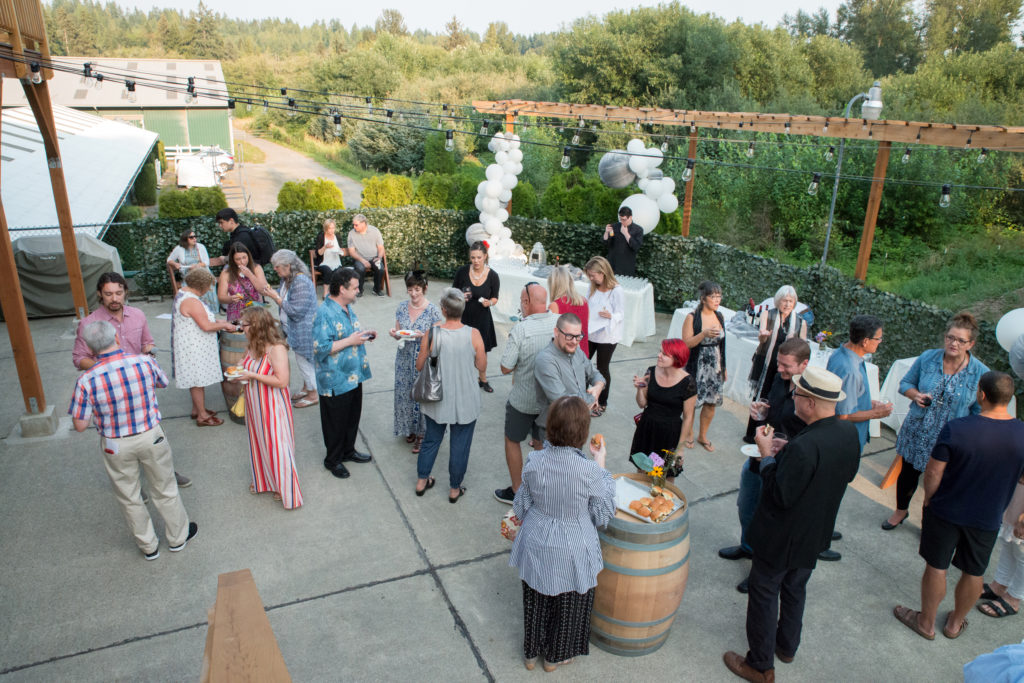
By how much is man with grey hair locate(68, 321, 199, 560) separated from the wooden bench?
6.12 ft

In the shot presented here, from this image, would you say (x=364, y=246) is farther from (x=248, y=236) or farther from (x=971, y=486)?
(x=971, y=486)

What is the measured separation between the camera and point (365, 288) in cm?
1107

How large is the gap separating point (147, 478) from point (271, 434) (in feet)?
2.72

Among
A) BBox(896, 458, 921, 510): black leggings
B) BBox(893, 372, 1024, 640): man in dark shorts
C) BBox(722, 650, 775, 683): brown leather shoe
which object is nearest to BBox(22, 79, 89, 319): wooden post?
BBox(722, 650, 775, 683): brown leather shoe

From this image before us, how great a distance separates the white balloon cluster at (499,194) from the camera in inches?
415

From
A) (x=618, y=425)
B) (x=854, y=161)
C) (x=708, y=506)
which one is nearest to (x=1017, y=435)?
(x=708, y=506)

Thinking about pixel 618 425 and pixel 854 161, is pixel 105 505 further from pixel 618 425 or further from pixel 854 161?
pixel 854 161

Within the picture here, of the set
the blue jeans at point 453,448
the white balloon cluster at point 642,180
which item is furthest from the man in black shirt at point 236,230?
the white balloon cluster at point 642,180

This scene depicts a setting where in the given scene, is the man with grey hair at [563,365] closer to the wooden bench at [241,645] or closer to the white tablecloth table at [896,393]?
the wooden bench at [241,645]

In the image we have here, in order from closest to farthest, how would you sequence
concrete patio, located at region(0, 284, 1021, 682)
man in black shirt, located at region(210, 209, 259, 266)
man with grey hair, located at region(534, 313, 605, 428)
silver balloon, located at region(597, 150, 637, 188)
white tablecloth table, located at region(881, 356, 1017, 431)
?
concrete patio, located at region(0, 284, 1021, 682) → man with grey hair, located at region(534, 313, 605, 428) → white tablecloth table, located at region(881, 356, 1017, 431) → man in black shirt, located at region(210, 209, 259, 266) → silver balloon, located at region(597, 150, 637, 188)

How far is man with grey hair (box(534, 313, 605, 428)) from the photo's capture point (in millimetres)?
4215

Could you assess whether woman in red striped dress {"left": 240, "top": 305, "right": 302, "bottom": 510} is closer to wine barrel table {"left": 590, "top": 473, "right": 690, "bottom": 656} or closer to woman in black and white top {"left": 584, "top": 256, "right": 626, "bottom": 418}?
wine barrel table {"left": 590, "top": 473, "right": 690, "bottom": 656}

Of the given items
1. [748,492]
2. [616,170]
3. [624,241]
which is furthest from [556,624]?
[616,170]

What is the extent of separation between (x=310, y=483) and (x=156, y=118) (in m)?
34.9
